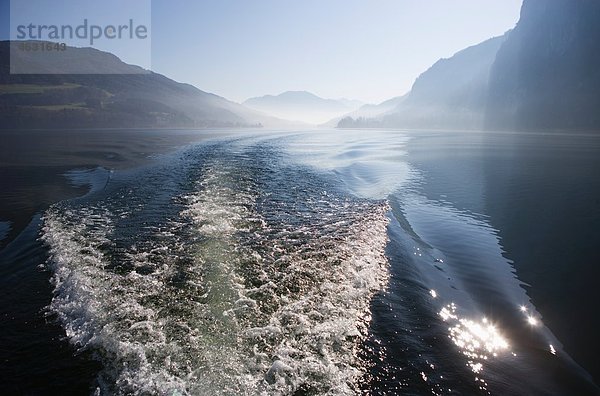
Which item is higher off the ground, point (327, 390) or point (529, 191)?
point (529, 191)

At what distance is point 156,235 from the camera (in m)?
14.4

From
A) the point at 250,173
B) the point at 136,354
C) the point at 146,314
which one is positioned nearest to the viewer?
the point at 136,354

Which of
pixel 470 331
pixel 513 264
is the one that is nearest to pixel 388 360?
pixel 470 331

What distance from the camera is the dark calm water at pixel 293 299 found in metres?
6.93

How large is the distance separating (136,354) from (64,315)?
3.14 metres

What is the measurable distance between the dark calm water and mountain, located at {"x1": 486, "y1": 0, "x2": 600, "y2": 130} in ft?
628

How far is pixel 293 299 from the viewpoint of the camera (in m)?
9.67

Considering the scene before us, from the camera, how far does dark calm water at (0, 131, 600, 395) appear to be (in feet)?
22.7

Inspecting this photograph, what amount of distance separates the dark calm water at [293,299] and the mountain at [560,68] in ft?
628

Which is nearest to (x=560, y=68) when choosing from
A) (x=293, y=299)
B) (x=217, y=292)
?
(x=293, y=299)

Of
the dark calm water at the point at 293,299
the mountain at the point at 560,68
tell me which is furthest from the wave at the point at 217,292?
the mountain at the point at 560,68

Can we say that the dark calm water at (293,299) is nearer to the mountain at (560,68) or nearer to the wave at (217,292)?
the wave at (217,292)

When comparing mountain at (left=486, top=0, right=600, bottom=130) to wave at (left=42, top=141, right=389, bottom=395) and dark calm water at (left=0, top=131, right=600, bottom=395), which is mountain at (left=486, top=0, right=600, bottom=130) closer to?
dark calm water at (left=0, top=131, right=600, bottom=395)

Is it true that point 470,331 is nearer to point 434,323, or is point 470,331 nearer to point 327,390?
point 434,323
